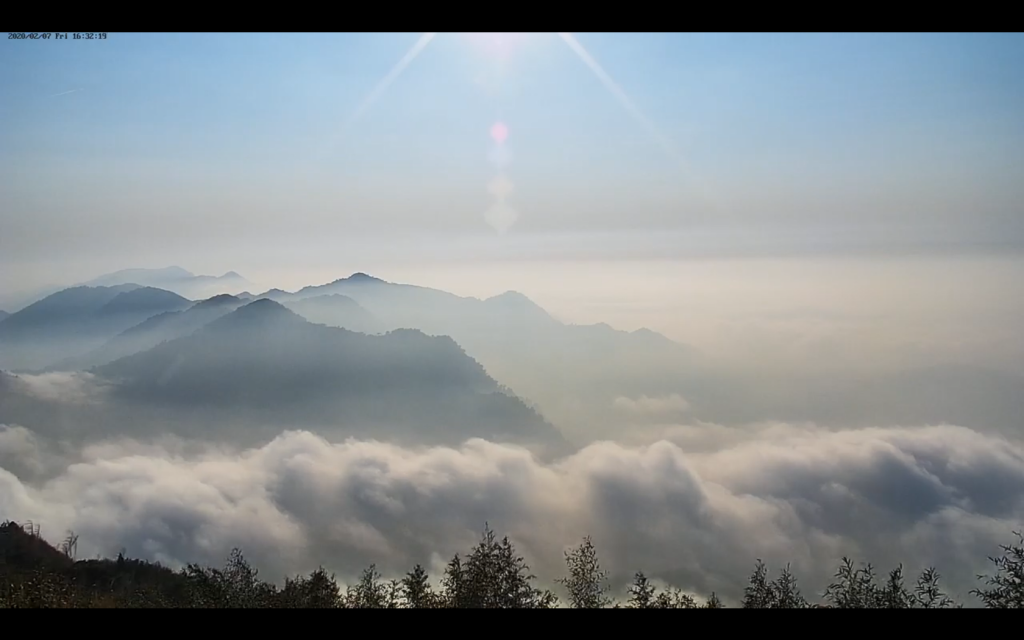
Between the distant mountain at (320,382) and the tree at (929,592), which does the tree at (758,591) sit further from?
the distant mountain at (320,382)

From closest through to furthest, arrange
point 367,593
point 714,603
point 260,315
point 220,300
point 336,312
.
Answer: point 714,603, point 367,593, point 220,300, point 336,312, point 260,315

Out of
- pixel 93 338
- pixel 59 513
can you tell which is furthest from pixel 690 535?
pixel 93 338

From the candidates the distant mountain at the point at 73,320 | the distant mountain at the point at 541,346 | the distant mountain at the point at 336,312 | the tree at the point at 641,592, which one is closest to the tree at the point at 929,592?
the tree at the point at 641,592

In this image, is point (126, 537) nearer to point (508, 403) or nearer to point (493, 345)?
point (493, 345)

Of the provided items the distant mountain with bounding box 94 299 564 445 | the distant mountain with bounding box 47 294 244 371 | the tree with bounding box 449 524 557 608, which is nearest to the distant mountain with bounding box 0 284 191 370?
the distant mountain with bounding box 47 294 244 371

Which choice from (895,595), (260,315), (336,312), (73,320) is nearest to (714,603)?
(895,595)

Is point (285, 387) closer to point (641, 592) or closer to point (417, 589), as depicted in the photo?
point (417, 589)

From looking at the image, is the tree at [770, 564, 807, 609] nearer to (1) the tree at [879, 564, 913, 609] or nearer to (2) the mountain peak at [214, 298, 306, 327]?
(1) the tree at [879, 564, 913, 609]
